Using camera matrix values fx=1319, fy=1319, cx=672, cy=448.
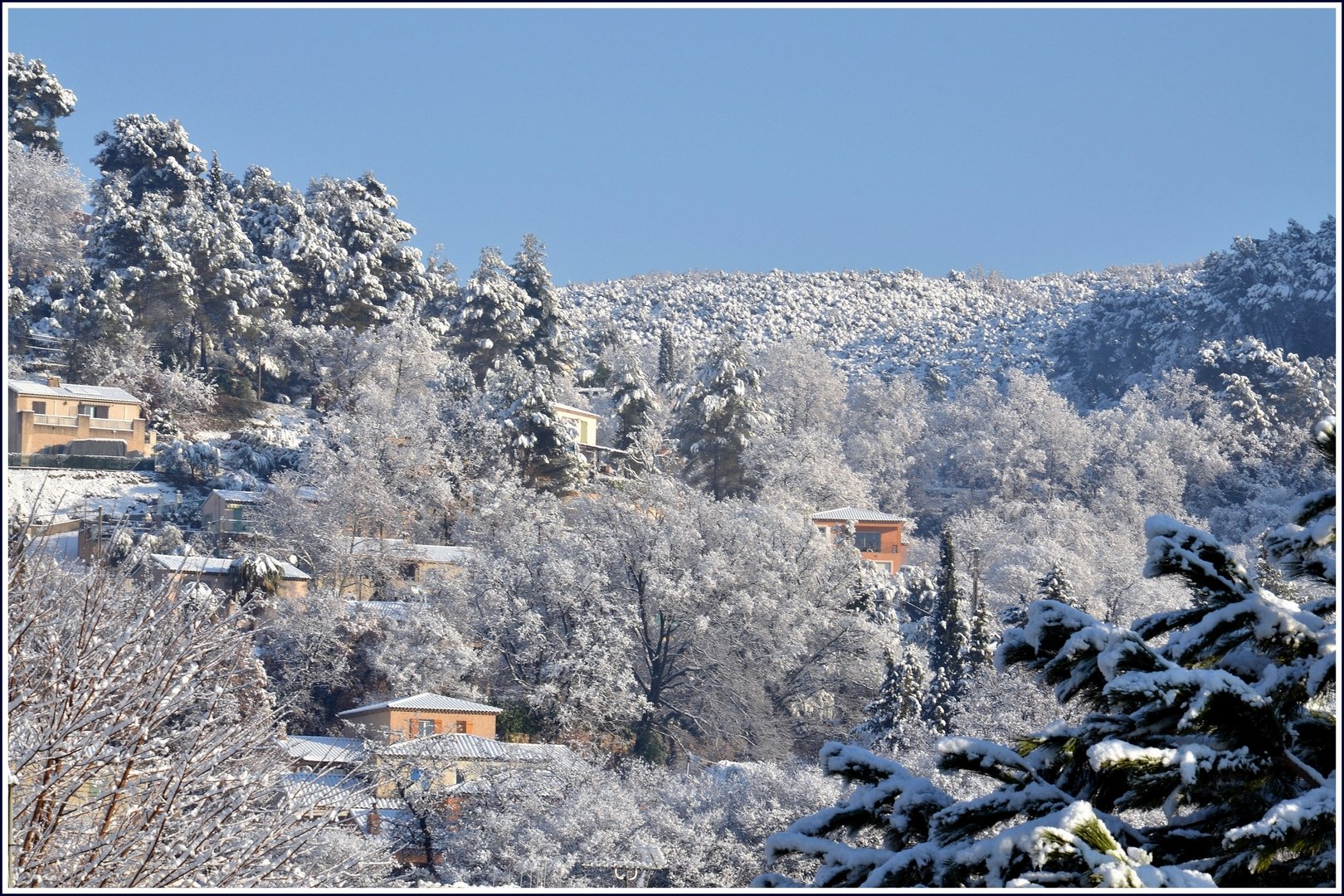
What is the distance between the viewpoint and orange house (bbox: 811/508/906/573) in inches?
1805

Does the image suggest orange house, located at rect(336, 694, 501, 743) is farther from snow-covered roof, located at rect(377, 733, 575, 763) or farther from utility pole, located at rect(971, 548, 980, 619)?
utility pole, located at rect(971, 548, 980, 619)

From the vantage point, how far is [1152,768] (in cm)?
277

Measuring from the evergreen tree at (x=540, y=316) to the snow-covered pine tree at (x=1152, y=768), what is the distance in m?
51.4

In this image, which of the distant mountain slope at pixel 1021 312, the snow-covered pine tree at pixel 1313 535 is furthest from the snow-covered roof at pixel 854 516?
the snow-covered pine tree at pixel 1313 535

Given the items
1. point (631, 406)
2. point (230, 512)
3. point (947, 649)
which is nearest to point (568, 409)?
point (631, 406)

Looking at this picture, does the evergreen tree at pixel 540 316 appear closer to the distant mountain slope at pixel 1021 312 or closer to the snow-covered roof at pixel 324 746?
the distant mountain slope at pixel 1021 312

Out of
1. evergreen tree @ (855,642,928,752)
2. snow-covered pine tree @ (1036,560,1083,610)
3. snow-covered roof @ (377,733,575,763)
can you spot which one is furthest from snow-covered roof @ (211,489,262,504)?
snow-covered pine tree @ (1036,560,1083,610)

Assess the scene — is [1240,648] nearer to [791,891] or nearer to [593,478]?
[791,891]

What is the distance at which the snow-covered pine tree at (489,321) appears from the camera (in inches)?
2115

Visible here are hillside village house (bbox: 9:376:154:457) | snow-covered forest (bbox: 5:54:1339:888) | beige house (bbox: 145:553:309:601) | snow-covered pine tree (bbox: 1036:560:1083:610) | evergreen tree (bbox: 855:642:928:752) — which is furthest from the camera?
hillside village house (bbox: 9:376:154:457)

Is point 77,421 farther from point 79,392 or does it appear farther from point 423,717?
point 423,717

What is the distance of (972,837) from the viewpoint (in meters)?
3.33

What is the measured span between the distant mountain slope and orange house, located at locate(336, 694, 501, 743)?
27.2 m

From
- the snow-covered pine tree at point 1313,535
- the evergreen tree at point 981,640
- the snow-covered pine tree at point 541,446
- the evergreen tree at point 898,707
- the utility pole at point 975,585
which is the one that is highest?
the snow-covered pine tree at point 541,446
